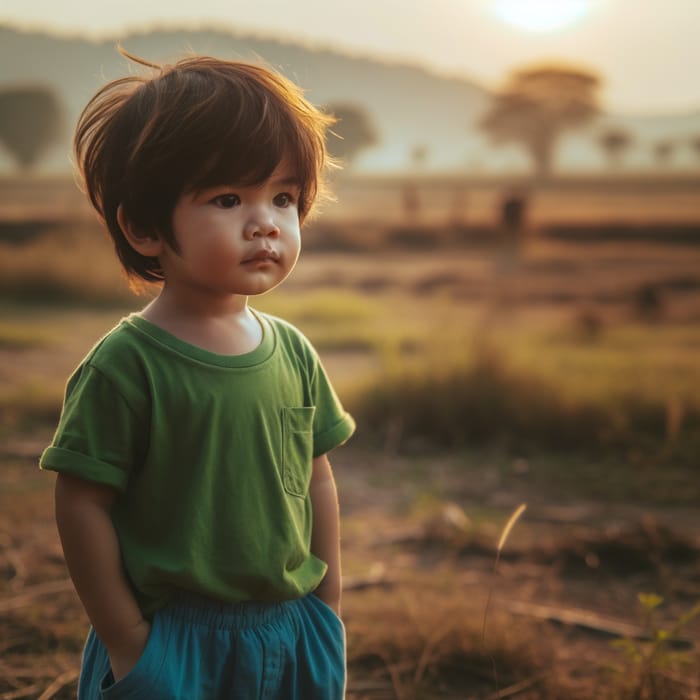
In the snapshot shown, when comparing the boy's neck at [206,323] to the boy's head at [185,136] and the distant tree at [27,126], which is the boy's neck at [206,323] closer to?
the boy's head at [185,136]

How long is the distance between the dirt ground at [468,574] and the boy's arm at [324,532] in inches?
14.3

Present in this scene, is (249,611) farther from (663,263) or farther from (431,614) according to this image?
(663,263)

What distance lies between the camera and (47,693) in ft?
6.86

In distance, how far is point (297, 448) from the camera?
1511 mm

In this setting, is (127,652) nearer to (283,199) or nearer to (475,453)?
(283,199)

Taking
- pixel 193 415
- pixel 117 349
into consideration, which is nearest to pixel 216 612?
pixel 193 415

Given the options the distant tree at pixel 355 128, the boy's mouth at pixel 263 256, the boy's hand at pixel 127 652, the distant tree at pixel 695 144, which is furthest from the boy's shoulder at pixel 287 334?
the distant tree at pixel 355 128

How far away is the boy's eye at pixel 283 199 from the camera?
1.43 metres

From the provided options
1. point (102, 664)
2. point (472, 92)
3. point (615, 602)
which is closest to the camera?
point (102, 664)

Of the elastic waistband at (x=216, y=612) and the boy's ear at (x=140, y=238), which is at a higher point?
the boy's ear at (x=140, y=238)

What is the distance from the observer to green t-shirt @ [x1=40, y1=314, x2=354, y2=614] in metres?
1.34

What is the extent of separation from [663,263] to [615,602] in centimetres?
428

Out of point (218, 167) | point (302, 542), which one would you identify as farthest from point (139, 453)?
point (218, 167)

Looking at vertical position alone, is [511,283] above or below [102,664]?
below
